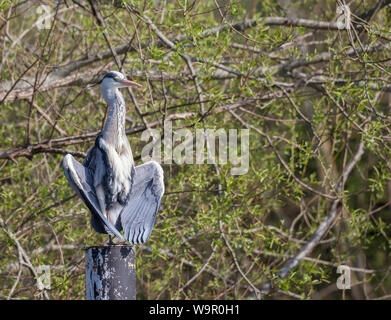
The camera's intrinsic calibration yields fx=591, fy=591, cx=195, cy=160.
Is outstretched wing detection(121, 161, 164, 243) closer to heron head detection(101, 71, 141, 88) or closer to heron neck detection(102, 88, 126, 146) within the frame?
heron neck detection(102, 88, 126, 146)

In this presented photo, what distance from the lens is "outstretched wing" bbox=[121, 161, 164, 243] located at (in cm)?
240

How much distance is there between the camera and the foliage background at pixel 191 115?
10.9 feet

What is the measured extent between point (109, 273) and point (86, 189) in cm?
35

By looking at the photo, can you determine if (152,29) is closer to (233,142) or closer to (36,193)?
(233,142)

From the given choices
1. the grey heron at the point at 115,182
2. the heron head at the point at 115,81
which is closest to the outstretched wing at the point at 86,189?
the grey heron at the point at 115,182

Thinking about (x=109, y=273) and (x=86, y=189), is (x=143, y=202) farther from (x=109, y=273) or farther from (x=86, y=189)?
(x=109, y=273)

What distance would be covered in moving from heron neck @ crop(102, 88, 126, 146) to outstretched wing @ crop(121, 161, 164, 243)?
7.2 inches

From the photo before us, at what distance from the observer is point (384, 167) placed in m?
3.79

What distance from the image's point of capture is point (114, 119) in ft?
7.95

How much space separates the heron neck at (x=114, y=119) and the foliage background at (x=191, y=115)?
64 centimetres

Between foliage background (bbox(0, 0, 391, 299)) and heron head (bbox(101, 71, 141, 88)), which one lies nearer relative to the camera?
heron head (bbox(101, 71, 141, 88))

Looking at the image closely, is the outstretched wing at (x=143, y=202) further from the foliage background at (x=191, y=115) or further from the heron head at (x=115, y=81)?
the foliage background at (x=191, y=115)

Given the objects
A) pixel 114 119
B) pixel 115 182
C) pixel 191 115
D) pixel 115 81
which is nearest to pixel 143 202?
pixel 115 182

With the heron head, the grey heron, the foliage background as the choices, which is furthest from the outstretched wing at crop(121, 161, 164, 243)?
the foliage background
